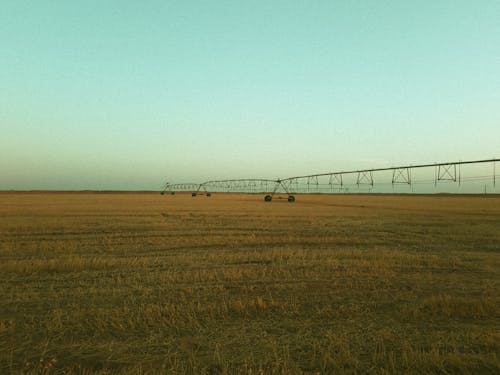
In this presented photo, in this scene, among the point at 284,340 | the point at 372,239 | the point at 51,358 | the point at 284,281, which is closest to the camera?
the point at 51,358

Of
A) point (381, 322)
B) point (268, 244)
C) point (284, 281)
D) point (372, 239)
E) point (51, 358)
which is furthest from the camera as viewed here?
point (372, 239)

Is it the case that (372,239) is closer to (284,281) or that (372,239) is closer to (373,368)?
(284,281)

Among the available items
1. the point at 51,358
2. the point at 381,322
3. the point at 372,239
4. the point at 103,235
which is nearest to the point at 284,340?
the point at 381,322

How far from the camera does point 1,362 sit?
5332 millimetres

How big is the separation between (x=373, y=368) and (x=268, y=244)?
11812 millimetres

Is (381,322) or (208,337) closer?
(208,337)

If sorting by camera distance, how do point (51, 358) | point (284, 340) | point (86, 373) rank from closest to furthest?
point (86, 373) < point (51, 358) < point (284, 340)

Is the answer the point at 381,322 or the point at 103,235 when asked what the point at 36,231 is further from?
the point at 381,322

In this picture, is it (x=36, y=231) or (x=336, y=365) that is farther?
(x=36, y=231)

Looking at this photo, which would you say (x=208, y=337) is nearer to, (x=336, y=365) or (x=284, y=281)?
(x=336, y=365)

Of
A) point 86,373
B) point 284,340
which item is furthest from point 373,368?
point 86,373

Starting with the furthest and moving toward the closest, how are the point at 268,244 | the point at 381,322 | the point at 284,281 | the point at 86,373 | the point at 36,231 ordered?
the point at 36,231
the point at 268,244
the point at 284,281
the point at 381,322
the point at 86,373

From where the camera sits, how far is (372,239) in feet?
62.9

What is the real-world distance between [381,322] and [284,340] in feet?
6.98
